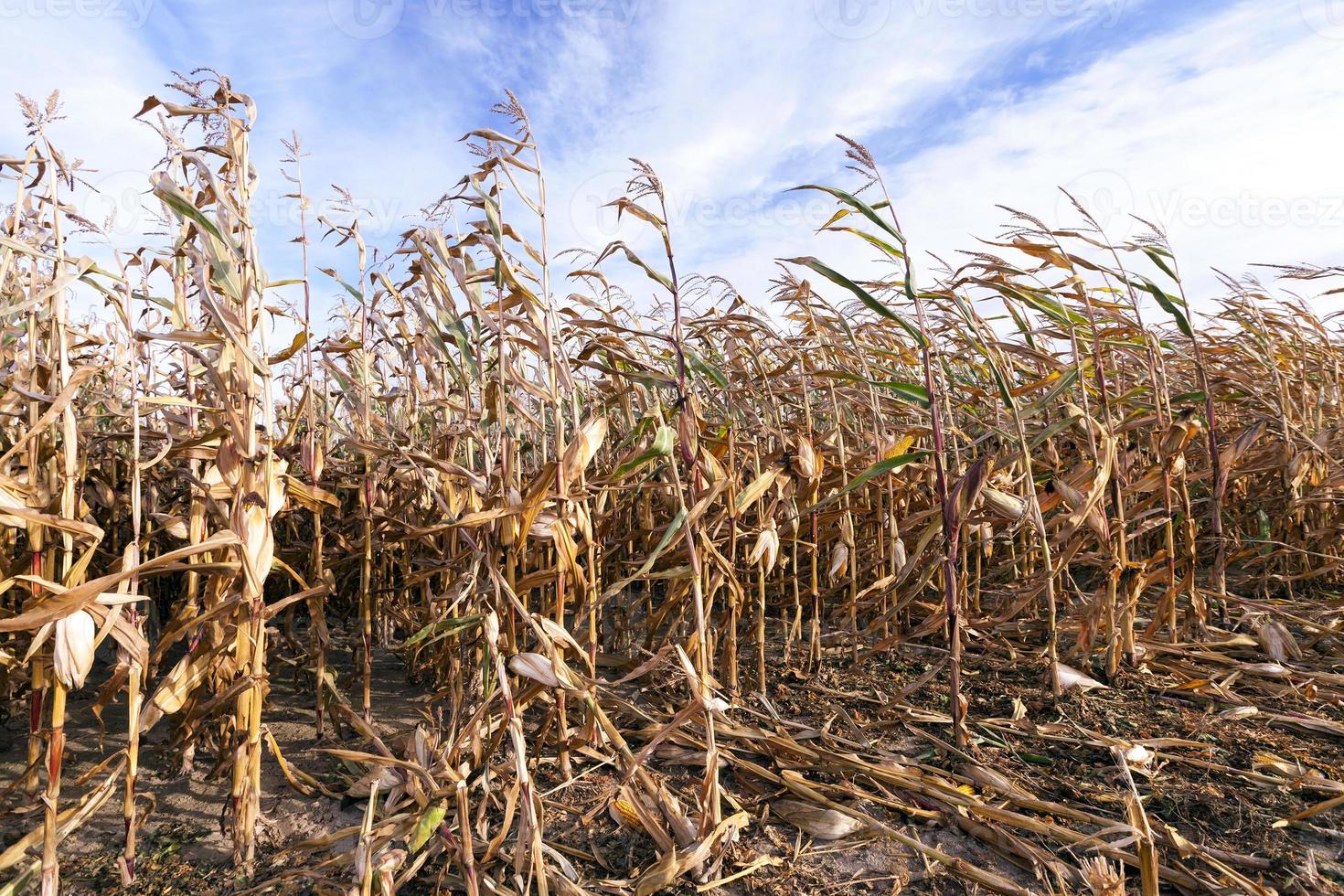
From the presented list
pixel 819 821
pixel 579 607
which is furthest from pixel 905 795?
pixel 579 607

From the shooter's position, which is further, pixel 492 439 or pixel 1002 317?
pixel 492 439

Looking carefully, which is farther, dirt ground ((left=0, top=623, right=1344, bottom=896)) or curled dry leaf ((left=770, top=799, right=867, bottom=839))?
curled dry leaf ((left=770, top=799, right=867, bottom=839))

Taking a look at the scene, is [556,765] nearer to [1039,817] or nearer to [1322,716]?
[1039,817]

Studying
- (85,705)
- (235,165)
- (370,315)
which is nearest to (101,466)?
(85,705)

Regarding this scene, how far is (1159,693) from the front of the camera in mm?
2301

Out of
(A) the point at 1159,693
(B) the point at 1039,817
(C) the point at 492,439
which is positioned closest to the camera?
(B) the point at 1039,817

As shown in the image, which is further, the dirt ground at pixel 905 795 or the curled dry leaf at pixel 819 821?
the curled dry leaf at pixel 819 821

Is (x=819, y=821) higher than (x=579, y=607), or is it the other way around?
(x=579, y=607)

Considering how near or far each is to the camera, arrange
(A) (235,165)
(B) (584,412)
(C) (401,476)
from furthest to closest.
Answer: (B) (584,412)
(C) (401,476)
(A) (235,165)

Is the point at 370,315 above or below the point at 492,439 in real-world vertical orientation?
above

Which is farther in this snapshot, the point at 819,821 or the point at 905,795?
the point at 905,795

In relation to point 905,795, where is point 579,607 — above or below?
above

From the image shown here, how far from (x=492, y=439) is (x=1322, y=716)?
9.96ft

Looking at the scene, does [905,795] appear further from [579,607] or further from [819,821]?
[579,607]
